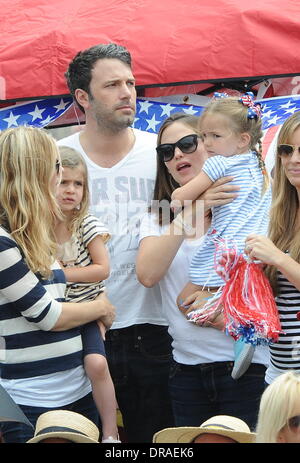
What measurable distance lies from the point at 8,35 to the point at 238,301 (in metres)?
3.17

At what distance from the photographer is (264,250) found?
3568mm

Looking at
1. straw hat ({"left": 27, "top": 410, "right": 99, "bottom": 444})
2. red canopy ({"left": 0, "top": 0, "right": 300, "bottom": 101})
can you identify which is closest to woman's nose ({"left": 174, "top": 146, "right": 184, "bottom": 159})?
red canopy ({"left": 0, "top": 0, "right": 300, "bottom": 101})

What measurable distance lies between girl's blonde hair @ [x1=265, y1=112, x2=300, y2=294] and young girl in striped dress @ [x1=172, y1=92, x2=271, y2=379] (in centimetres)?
22

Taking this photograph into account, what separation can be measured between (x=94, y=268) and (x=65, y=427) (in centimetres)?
109

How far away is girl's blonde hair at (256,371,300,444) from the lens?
2.83 m

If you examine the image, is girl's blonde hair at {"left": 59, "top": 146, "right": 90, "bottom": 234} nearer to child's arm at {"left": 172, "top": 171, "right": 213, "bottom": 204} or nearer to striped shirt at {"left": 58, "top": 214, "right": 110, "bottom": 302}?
striped shirt at {"left": 58, "top": 214, "right": 110, "bottom": 302}

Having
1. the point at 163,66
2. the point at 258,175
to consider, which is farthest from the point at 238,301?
the point at 163,66

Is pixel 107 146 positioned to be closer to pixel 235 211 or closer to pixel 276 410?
pixel 235 211

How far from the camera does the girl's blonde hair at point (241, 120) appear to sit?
4.11 metres

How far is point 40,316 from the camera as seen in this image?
11.9 ft

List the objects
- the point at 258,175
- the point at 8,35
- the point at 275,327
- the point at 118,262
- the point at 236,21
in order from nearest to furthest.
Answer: the point at 275,327 < the point at 258,175 < the point at 118,262 < the point at 236,21 < the point at 8,35

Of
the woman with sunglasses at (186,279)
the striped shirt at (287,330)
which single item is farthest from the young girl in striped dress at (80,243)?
the striped shirt at (287,330)

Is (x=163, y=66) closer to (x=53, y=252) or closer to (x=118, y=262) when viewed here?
(x=118, y=262)

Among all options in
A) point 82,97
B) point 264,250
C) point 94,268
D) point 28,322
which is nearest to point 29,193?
point 28,322
